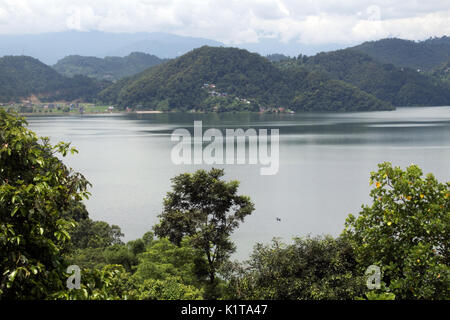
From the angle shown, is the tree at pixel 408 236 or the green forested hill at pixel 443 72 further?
→ the green forested hill at pixel 443 72

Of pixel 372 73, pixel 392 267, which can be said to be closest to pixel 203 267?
pixel 392 267

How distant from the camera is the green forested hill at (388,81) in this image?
157 m

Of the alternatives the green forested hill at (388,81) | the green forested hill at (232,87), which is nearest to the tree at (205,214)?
the green forested hill at (232,87)

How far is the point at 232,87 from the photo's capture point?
464 ft

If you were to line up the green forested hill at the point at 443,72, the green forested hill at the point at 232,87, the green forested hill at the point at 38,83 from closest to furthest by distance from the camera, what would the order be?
the green forested hill at the point at 232,87, the green forested hill at the point at 38,83, the green forested hill at the point at 443,72

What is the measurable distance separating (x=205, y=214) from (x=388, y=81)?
16255 cm

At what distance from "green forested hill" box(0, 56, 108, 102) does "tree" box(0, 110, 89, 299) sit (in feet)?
478

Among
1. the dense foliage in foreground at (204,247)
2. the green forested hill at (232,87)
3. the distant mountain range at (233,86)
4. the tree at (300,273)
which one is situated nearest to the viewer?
the dense foliage in foreground at (204,247)

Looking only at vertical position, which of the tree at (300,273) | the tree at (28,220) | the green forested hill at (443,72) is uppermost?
the green forested hill at (443,72)

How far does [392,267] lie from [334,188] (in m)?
24.2

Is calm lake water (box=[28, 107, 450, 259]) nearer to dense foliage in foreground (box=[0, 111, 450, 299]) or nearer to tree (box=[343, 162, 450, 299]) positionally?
dense foliage in foreground (box=[0, 111, 450, 299])

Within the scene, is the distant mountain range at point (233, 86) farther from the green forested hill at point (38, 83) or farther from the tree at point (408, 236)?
the tree at point (408, 236)

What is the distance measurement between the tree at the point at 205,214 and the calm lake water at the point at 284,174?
5125 mm
